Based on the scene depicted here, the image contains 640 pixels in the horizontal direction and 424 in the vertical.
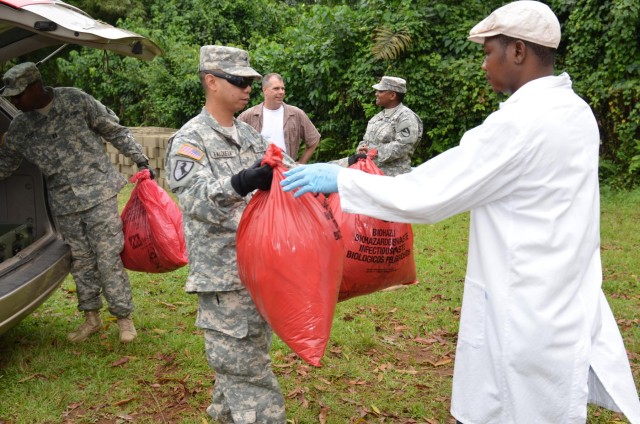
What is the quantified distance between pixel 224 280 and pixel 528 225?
4.41 feet

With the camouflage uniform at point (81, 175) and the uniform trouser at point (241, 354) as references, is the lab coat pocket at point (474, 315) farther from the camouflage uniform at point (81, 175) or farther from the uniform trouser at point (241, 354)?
the camouflage uniform at point (81, 175)

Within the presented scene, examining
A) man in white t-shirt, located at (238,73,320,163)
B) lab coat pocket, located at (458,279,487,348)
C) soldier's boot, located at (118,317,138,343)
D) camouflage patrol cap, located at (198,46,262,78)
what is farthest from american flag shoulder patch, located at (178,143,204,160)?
man in white t-shirt, located at (238,73,320,163)

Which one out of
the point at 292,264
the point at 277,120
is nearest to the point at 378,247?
the point at 292,264

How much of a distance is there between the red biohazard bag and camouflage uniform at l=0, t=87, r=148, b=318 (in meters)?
1.88

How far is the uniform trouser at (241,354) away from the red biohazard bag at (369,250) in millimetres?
473

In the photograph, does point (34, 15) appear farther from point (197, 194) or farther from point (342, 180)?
point (342, 180)

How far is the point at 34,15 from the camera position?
3.43 m

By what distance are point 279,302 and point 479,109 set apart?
26.7 feet

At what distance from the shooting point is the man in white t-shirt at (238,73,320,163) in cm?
647

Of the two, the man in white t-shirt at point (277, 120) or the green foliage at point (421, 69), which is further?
the green foliage at point (421, 69)

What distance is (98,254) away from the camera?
15.0 feet

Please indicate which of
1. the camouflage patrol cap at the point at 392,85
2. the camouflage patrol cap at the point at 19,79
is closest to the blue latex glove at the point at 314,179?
the camouflage patrol cap at the point at 19,79

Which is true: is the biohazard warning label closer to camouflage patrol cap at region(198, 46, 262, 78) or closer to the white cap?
camouflage patrol cap at region(198, 46, 262, 78)

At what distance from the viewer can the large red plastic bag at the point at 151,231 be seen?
4391 mm
